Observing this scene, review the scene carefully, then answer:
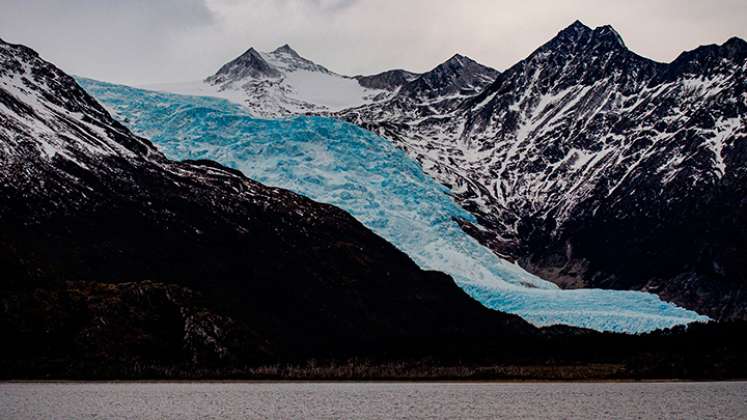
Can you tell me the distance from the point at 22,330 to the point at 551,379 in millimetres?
72319

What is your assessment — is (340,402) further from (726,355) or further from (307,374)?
(726,355)

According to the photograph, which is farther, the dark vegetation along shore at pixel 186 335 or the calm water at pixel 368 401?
the dark vegetation along shore at pixel 186 335

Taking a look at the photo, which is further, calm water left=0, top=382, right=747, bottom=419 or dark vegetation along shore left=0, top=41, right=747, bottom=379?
dark vegetation along shore left=0, top=41, right=747, bottom=379

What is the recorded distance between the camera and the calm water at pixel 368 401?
295 ft

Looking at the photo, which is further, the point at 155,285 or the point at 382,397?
the point at 155,285

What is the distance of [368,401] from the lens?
109 metres

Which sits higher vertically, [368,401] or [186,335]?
[186,335]

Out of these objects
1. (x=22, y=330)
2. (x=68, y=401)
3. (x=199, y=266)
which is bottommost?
(x=68, y=401)

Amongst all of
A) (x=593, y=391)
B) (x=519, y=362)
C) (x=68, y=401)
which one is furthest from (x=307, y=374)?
(x=68, y=401)

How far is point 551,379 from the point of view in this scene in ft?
508

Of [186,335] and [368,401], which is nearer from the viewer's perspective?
[368,401]

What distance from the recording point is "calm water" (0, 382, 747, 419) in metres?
89.9

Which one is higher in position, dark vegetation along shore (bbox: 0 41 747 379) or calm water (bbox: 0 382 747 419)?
dark vegetation along shore (bbox: 0 41 747 379)

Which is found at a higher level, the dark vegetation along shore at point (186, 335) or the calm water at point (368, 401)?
the dark vegetation along shore at point (186, 335)
